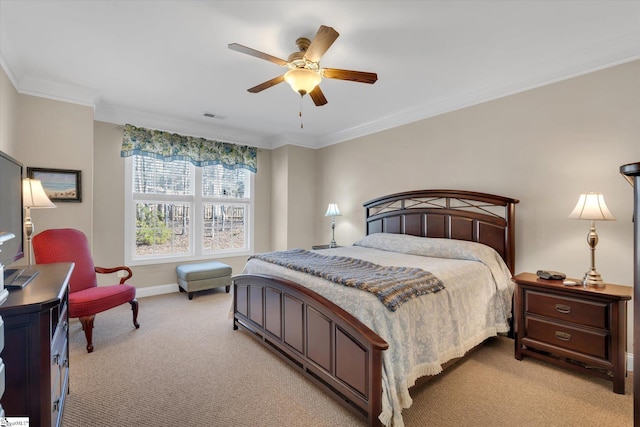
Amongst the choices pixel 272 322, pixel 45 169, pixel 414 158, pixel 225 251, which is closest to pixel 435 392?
pixel 272 322

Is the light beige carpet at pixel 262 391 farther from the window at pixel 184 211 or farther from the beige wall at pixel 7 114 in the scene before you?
the beige wall at pixel 7 114

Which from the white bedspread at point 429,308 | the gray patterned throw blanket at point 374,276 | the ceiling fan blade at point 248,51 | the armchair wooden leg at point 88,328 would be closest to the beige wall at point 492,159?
the white bedspread at point 429,308

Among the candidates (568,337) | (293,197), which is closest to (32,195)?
(293,197)

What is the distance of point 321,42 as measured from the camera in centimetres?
199

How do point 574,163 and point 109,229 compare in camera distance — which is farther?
point 109,229

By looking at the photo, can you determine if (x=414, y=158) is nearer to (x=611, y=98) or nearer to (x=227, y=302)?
(x=611, y=98)

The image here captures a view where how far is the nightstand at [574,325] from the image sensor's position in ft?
6.93

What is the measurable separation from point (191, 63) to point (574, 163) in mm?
3652

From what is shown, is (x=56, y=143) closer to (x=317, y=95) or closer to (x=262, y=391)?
(x=317, y=95)

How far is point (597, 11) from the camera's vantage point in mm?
2066

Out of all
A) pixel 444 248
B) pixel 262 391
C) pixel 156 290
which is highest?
pixel 444 248

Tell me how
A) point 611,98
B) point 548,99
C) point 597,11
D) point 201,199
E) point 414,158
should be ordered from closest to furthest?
point 597,11 → point 611,98 → point 548,99 → point 414,158 → point 201,199

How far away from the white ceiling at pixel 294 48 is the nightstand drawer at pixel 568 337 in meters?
2.23

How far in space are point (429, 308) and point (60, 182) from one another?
159 inches
